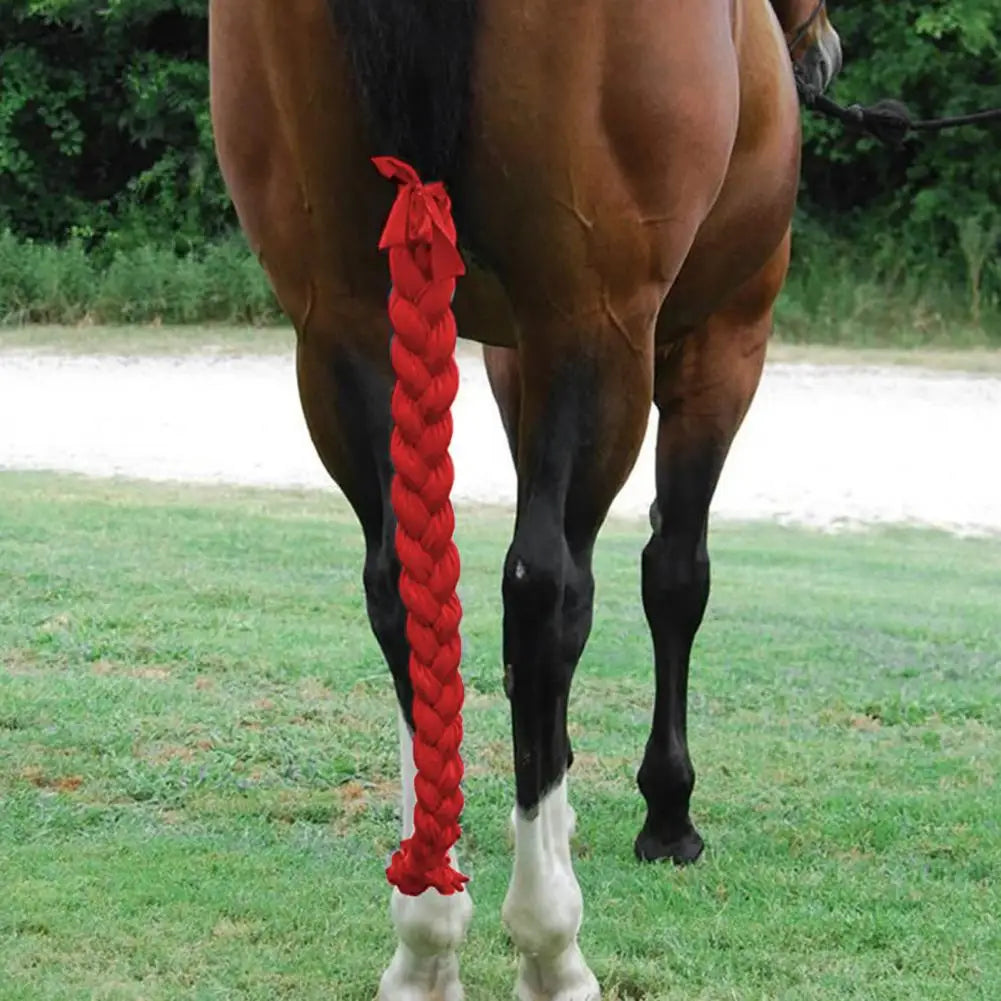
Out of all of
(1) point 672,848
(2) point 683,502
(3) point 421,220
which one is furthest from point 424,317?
(1) point 672,848

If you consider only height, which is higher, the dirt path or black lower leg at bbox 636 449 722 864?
black lower leg at bbox 636 449 722 864

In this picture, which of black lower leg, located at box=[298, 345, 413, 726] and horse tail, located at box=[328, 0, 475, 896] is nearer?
horse tail, located at box=[328, 0, 475, 896]

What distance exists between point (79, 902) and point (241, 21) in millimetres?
1689

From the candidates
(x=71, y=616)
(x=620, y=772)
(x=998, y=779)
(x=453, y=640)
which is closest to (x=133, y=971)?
(x=453, y=640)

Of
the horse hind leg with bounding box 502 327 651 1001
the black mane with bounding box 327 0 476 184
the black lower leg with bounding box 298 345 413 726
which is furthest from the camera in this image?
the black lower leg with bounding box 298 345 413 726

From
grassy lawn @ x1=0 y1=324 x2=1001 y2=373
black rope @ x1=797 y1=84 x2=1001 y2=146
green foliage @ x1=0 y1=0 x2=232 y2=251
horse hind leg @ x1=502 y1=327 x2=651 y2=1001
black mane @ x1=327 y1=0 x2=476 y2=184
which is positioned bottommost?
grassy lawn @ x1=0 y1=324 x2=1001 y2=373

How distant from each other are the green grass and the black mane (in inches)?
56.2

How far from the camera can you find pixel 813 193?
19.9 metres

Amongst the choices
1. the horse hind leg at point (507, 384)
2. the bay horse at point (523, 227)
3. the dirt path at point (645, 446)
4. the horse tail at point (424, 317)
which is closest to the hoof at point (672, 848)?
the horse hind leg at point (507, 384)

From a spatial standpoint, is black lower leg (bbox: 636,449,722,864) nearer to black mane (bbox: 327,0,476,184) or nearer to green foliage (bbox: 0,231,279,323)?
black mane (bbox: 327,0,476,184)

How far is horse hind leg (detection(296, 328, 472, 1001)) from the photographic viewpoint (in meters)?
2.62

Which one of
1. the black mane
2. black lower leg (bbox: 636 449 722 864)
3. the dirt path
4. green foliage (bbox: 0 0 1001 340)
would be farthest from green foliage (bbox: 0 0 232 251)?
the black mane

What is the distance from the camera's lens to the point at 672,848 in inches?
144

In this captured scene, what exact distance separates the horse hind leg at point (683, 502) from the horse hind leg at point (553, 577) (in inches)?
37.8
